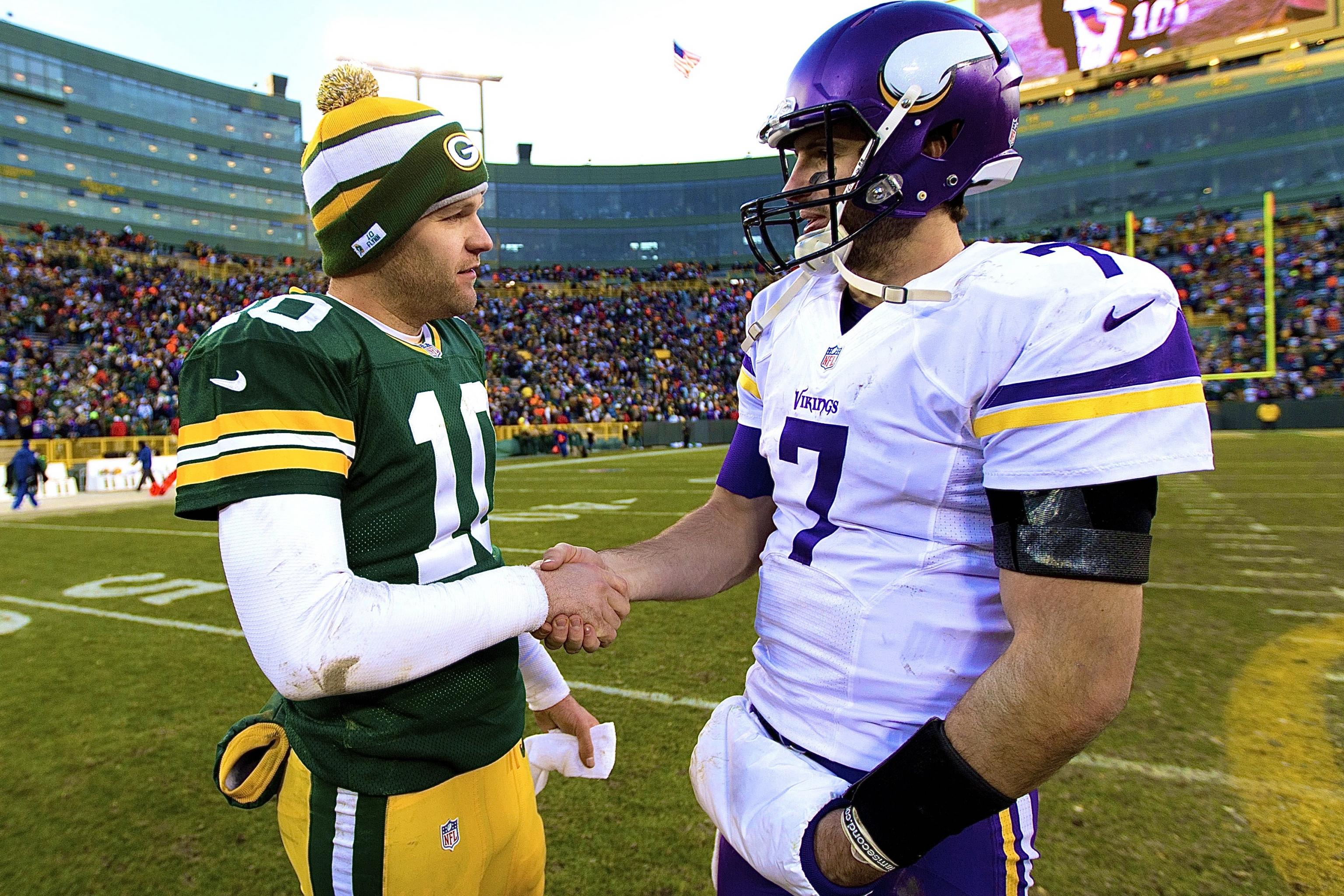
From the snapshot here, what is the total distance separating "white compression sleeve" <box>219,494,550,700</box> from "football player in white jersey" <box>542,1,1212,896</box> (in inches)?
11.8

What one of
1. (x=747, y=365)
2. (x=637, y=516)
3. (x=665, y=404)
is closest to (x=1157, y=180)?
(x=665, y=404)

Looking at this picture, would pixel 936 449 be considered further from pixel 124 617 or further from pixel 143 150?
pixel 143 150

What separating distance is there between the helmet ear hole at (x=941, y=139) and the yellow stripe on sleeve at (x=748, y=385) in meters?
0.57

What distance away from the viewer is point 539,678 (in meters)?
2.02

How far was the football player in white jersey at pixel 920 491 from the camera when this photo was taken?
1.06 metres

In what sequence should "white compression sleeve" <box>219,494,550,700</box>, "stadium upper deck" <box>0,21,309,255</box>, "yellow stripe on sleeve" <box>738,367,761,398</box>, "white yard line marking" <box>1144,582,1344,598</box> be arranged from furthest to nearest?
"stadium upper deck" <box>0,21,309,255</box> → "white yard line marking" <box>1144,582,1344,598</box> → "yellow stripe on sleeve" <box>738,367,761,398</box> → "white compression sleeve" <box>219,494,550,700</box>

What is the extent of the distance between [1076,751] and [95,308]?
35.9 meters

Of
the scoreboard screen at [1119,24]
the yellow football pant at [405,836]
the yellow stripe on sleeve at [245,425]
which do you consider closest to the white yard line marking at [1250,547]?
the yellow football pant at [405,836]

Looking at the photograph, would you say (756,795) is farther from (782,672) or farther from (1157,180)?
(1157,180)

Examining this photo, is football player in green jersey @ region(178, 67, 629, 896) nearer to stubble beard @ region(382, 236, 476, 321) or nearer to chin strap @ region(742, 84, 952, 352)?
stubble beard @ region(382, 236, 476, 321)

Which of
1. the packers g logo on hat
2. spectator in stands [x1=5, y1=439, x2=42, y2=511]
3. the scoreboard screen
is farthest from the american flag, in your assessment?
the packers g logo on hat

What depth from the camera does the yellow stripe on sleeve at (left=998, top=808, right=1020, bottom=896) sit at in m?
1.28

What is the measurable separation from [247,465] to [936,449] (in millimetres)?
1106

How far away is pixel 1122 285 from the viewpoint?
113 cm
